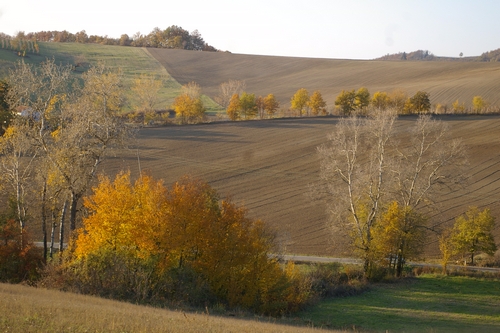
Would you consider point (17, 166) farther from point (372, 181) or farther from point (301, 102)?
point (301, 102)

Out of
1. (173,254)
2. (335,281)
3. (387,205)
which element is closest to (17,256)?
(173,254)

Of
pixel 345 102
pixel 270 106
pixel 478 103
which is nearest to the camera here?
pixel 478 103

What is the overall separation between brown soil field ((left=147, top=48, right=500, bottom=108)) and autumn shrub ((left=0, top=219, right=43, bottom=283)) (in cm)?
7262

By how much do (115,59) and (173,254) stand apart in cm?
10358

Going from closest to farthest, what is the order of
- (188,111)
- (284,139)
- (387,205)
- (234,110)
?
(387,205), (284,139), (188,111), (234,110)

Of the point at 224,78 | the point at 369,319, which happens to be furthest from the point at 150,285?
the point at 224,78

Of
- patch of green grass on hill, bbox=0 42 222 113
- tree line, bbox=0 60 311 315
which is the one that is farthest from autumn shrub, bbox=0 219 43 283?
patch of green grass on hill, bbox=0 42 222 113

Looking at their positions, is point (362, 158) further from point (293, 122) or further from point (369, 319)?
point (369, 319)

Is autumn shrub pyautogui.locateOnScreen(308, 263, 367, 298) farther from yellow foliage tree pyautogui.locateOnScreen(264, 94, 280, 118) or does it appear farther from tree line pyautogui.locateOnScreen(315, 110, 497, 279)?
yellow foliage tree pyautogui.locateOnScreen(264, 94, 280, 118)

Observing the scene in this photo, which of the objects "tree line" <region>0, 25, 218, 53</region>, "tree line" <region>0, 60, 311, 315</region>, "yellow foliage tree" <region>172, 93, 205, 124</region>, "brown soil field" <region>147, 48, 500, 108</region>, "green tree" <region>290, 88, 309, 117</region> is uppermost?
"tree line" <region>0, 25, 218, 53</region>

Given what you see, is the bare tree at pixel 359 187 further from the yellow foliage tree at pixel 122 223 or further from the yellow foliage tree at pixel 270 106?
the yellow foliage tree at pixel 270 106

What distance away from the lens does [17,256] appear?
29469 millimetres

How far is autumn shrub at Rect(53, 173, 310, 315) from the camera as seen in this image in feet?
83.1

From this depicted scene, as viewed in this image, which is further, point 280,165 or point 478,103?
point 478,103
